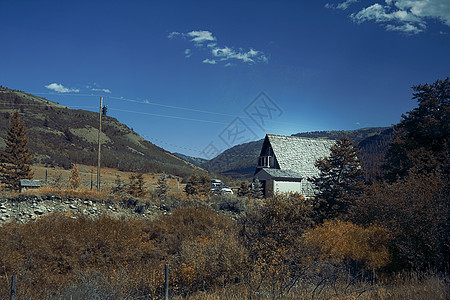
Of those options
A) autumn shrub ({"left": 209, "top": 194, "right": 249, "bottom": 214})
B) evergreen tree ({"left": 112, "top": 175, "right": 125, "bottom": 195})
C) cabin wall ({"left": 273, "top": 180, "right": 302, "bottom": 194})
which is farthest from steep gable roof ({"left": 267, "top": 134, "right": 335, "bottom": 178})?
evergreen tree ({"left": 112, "top": 175, "right": 125, "bottom": 195})

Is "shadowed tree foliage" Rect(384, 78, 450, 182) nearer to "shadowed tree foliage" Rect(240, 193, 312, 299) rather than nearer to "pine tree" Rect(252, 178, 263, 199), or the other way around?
"shadowed tree foliage" Rect(240, 193, 312, 299)

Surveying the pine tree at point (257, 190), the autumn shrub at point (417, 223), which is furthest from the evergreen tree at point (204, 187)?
the autumn shrub at point (417, 223)

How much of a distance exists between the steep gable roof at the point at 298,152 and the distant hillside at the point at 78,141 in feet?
58.9

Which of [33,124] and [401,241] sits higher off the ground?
[33,124]

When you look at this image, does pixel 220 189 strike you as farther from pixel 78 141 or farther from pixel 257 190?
pixel 78 141

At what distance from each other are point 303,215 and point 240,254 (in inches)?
178

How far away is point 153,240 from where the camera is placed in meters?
14.7

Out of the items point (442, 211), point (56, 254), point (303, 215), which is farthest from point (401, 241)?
point (56, 254)

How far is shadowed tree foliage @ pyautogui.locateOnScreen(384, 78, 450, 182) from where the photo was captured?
1841 centimetres

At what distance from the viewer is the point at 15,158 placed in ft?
95.5

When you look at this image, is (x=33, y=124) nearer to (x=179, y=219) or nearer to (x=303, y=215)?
(x=179, y=219)

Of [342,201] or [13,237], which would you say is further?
[342,201]

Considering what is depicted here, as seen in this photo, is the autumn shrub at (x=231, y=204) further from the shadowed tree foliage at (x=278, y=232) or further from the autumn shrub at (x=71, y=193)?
the shadowed tree foliage at (x=278, y=232)

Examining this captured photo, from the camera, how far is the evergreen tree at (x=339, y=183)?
64.5ft
